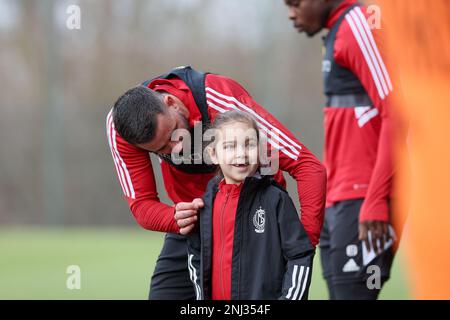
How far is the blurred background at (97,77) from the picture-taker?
638 inches

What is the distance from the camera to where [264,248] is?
3.61 m

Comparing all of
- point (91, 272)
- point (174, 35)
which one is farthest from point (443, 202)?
point (174, 35)

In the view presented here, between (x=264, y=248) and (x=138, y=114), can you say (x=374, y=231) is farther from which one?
(x=138, y=114)

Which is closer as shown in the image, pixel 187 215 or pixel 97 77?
pixel 187 215

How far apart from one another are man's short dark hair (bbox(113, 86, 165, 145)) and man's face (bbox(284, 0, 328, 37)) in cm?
150

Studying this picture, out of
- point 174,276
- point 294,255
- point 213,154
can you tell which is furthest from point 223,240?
point 174,276

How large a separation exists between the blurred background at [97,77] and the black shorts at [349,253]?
1031cm

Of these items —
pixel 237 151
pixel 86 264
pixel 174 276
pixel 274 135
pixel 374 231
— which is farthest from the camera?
pixel 86 264

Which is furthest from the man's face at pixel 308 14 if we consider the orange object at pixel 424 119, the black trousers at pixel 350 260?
the black trousers at pixel 350 260

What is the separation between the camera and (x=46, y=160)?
16.5m

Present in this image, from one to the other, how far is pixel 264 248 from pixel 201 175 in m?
0.83
